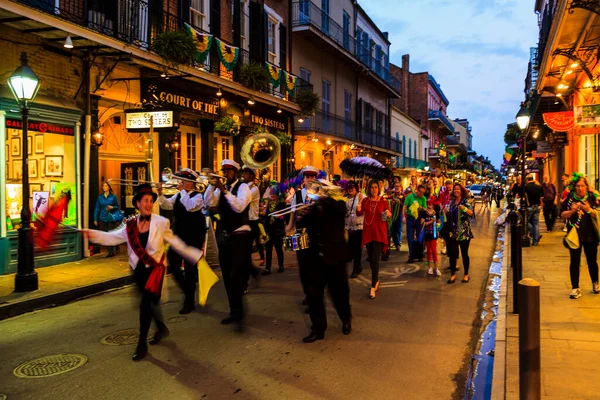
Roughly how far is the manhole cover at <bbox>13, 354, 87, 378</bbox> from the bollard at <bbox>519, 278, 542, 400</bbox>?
3.92m

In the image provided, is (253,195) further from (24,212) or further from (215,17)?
(215,17)

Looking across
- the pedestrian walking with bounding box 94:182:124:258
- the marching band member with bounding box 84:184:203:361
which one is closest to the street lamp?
the pedestrian walking with bounding box 94:182:124:258

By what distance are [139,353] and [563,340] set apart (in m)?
4.36

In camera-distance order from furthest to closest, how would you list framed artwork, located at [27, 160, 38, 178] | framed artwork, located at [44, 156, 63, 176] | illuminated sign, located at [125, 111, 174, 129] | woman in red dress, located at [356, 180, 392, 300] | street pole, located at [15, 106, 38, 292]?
illuminated sign, located at [125, 111, 174, 129]
framed artwork, located at [44, 156, 63, 176]
framed artwork, located at [27, 160, 38, 178]
street pole, located at [15, 106, 38, 292]
woman in red dress, located at [356, 180, 392, 300]

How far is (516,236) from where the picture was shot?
6980 mm

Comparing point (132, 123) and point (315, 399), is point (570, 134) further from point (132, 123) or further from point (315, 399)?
point (315, 399)

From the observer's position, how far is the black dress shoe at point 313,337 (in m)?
5.36

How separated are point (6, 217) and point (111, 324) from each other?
4762mm

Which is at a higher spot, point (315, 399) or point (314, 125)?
point (314, 125)

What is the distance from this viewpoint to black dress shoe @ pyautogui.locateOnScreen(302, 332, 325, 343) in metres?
5.36

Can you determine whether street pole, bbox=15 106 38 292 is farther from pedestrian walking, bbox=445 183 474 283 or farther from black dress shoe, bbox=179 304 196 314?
pedestrian walking, bbox=445 183 474 283

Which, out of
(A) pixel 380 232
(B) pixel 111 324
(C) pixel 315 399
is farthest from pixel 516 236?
(B) pixel 111 324

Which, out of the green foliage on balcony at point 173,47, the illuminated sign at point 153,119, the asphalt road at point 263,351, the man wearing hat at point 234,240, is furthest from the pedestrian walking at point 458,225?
the green foliage on balcony at point 173,47

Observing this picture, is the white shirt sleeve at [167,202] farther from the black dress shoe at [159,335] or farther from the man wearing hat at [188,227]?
the black dress shoe at [159,335]
